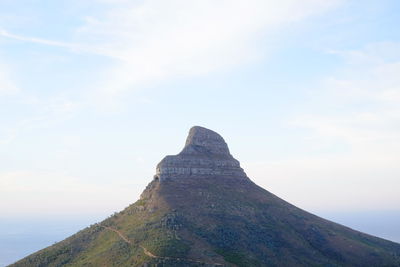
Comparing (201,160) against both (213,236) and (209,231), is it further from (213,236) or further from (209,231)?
(213,236)

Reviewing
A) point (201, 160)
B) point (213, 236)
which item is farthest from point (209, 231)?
point (201, 160)

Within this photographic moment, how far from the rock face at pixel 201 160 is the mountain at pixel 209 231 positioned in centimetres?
27

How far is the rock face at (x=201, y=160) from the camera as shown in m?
135

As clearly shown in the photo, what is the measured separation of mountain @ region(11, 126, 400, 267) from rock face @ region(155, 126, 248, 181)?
27cm

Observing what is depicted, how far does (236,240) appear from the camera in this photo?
4405 inches

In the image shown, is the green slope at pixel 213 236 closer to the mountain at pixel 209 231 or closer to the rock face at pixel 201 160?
the mountain at pixel 209 231

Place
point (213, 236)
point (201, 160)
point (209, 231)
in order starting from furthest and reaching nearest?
1. point (201, 160)
2. point (209, 231)
3. point (213, 236)

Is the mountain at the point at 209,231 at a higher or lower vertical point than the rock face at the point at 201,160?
lower

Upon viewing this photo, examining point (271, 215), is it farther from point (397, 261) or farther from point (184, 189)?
point (397, 261)

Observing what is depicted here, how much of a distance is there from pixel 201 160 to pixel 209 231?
30220 mm

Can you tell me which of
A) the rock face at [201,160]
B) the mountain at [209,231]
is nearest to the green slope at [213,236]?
the mountain at [209,231]

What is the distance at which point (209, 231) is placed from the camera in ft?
369

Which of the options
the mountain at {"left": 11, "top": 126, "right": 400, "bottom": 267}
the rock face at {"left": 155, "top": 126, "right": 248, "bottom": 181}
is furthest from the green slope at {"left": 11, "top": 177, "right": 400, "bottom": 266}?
the rock face at {"left": 155, "top": 126, "right": 248, "bottom": 181}

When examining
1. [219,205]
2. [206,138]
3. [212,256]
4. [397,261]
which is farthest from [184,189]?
[397,261]
